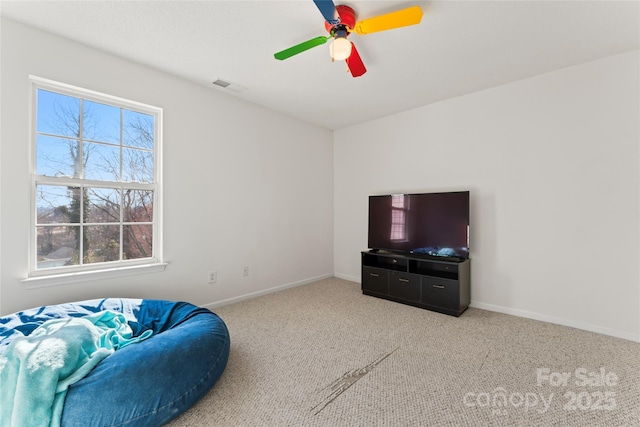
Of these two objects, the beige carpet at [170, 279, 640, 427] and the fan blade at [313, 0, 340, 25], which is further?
the fan blade at [313, 0, 340, 25]

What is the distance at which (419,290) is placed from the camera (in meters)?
3.21

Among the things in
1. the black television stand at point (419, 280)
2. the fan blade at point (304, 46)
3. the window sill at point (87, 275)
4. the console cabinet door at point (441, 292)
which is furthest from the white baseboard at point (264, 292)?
the fan blade at point (304, 46)

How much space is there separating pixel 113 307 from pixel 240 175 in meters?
1.87

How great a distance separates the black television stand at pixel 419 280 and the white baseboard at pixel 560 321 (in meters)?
0.23

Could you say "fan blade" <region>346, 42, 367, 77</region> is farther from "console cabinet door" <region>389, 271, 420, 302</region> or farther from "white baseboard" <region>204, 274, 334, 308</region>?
"white baseboard" <region>204, 274, 334, 308</region>

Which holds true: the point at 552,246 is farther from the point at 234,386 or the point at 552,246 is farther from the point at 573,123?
the point at 234,386

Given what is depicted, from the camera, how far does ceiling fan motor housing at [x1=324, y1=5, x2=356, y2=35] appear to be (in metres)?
1.91

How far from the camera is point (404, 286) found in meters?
3.34

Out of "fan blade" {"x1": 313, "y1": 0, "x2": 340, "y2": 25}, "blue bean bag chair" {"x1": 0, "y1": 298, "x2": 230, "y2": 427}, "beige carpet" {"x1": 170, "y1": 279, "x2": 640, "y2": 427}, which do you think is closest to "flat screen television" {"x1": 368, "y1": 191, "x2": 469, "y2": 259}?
"beige carpet" {"x1": 170, "y1": 279, "x2": 640, "y2": 427}

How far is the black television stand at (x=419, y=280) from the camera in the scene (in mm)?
3000

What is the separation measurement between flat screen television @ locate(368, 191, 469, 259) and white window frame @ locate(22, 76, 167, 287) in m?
2.60

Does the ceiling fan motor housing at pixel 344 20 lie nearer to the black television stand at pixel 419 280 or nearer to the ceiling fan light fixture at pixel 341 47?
the ceiling fan light fixture at pixel 341 47

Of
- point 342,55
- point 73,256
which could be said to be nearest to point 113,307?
point 73,256

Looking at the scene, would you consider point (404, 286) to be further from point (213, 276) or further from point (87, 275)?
point (87, 275)
